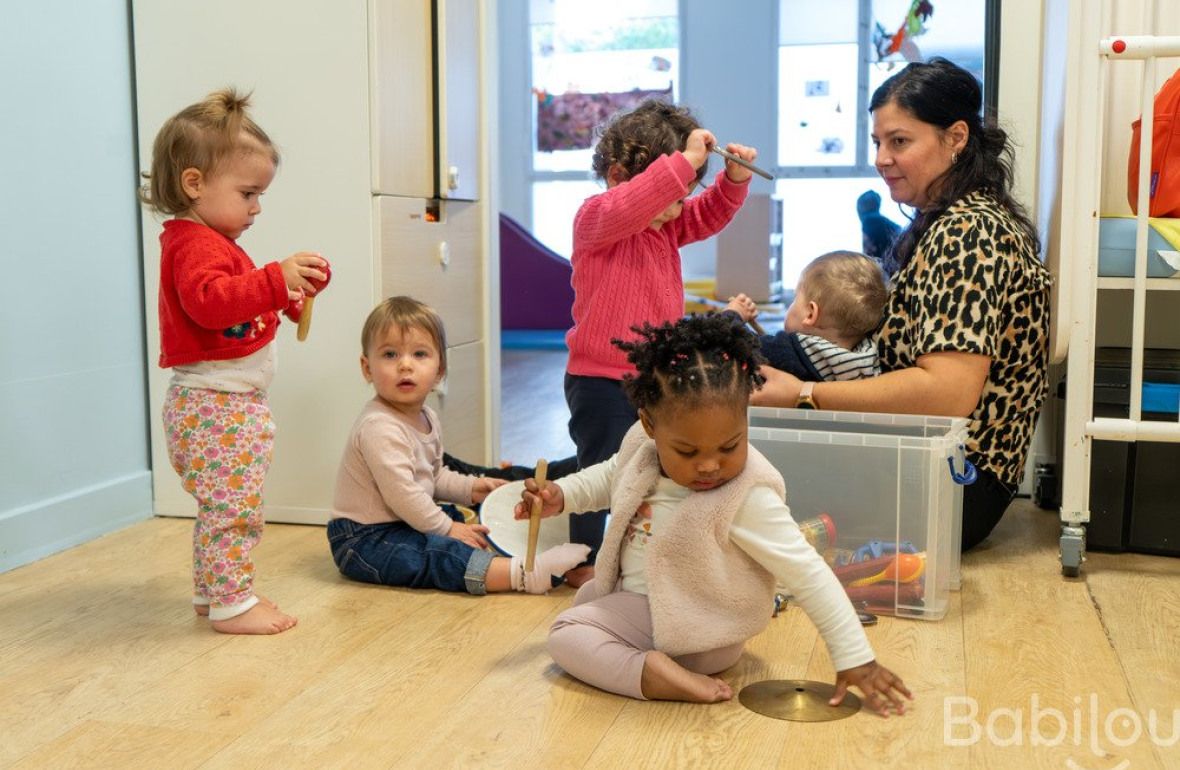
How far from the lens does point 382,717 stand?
1354mm

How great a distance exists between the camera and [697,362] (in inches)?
52.6

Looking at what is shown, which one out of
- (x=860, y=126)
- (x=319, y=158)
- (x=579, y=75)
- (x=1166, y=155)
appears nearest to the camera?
(x=1166, y=155)

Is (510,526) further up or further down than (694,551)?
further down

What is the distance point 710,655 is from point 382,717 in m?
0.40

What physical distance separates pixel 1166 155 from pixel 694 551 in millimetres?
1165

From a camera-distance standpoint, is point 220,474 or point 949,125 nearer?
point 220,474

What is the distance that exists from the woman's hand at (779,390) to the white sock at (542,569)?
1.30ft

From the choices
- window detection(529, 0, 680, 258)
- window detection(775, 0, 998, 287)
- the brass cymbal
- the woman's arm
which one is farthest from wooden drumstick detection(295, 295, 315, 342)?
window detection(529, 0, 680, 258)

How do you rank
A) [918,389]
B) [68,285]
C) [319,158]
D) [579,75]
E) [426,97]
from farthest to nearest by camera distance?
[579,75], [426,97], [319,158], [68,285], [918,389]

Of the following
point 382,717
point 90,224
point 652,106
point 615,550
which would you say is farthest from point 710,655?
point 90,224

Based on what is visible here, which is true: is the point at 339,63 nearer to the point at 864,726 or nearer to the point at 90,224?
the point at 90,224

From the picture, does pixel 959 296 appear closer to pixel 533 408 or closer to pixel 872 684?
pixel 872 684

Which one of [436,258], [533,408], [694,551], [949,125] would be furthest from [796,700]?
[533,408]

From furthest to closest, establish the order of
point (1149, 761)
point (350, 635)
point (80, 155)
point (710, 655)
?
point (80, 155) → point (350, 635) → point (710, 655) → point (1149, 761)
